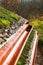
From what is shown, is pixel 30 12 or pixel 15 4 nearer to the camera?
pixel 15 4

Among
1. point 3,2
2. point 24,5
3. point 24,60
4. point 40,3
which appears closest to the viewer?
point 24,60

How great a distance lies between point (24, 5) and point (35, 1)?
21.2ft

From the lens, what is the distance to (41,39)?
1384 cm

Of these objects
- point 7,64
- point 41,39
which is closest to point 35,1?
point 41,39

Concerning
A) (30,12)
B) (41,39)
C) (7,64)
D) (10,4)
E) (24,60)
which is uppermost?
(7,64)

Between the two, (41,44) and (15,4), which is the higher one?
(41,44)

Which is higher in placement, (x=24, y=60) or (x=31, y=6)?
(x=24, y=60)

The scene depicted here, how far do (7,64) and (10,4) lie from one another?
107ft

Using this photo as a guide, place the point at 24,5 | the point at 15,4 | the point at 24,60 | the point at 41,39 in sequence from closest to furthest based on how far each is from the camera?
the point at 24,60 → the point at 41,39 → the point at 15,4 → the point at 24,5

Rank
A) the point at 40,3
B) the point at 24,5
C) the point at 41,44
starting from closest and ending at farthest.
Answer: the point at 41,44
the point at 24,5
the point at 40,3

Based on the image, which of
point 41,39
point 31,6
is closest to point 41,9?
point 31,6

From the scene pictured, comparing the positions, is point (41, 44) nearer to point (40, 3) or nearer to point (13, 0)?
point (13, 0)

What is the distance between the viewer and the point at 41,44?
13.0 m

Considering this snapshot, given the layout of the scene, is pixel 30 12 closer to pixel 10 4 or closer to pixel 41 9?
pixel 41 9
